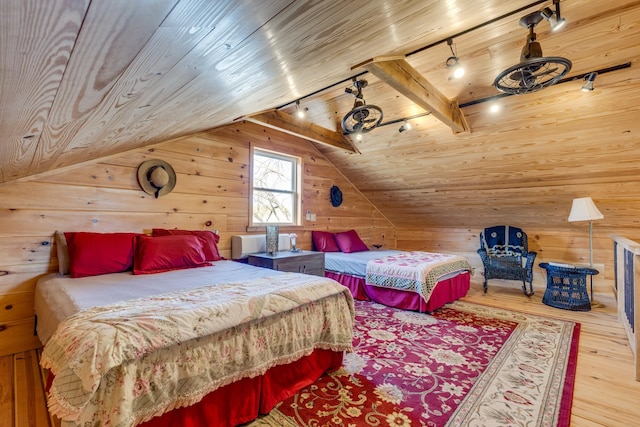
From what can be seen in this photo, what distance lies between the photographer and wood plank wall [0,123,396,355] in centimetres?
234

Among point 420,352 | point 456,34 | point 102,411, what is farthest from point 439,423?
point 456,34

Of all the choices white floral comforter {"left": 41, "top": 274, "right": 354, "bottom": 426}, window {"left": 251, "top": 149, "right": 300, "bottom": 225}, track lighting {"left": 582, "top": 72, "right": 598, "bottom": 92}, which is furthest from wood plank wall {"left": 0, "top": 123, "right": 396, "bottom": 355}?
track lighting {"left": 582, "top": 72, "right": 598, "bottom": 92}

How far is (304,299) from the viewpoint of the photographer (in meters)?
1.86

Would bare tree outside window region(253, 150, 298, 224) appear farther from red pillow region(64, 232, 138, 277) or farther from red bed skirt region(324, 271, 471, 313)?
red pillow region(64, 232, 138, 277)

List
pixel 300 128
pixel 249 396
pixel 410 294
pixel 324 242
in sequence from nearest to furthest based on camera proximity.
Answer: pixel 249 396 → pixel 410 294 → pixel 300 128 → pixel 324 242

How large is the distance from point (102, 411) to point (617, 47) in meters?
4.01

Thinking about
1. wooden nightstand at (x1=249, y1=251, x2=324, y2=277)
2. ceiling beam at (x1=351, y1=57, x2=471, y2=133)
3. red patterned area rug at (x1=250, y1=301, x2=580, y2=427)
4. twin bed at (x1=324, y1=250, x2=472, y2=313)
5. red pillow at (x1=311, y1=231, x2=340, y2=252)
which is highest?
ceiling beam at (x1=351, y1=57, x2=471, y2=133)

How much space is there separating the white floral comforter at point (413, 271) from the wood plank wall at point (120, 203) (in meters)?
1.38

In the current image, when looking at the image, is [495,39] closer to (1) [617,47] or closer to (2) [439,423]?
(1) [617,47]

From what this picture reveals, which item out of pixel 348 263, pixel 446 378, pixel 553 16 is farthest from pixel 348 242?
pixel 553 16

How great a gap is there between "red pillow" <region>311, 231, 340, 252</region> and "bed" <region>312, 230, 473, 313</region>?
0.06 ft

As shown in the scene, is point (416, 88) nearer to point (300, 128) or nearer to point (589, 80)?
point (589, 80)

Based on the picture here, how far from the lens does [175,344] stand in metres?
1.32

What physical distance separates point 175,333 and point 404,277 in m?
2.69
